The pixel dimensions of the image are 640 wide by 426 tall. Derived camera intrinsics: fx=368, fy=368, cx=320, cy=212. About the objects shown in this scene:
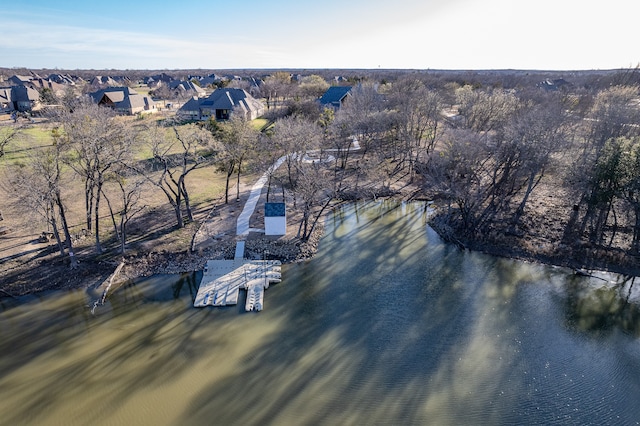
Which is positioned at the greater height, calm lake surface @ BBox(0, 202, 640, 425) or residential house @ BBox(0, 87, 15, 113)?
residential house @ BBox(0, 87, 15, 113)

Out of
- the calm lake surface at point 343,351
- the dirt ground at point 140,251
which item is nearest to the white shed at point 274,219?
the dirt ground at point 140,251

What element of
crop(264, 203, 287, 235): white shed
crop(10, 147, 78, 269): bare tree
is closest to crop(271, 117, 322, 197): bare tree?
crop(264, 203, 287, 235): white shed

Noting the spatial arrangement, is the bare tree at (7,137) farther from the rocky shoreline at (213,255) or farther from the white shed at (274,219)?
the white shed at (274,219)

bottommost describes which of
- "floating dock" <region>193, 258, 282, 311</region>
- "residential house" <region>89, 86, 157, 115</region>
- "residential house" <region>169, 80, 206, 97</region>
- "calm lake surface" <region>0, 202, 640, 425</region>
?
"calm lake surface" <region>0, 202, 640, 425</region>

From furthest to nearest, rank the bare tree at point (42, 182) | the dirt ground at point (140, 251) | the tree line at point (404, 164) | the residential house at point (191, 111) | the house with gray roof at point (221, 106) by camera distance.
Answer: the residential house at point (191, 111) → the house with gray roof at point (221, 106) → the tree line at point (404, 164) → the dirt ground at point (140, 251) → the bare tree at point (42, 182)

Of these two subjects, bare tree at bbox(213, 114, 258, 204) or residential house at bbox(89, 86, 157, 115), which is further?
residential house at bbox(89, 86, 157, 115)

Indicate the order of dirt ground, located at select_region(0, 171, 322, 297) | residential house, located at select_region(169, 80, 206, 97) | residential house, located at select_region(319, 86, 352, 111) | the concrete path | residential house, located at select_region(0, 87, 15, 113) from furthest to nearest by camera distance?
residential house, located at select_region(169, 80, 206, 97) → residential house, located at select_region(0, 87, 15, 113) → residential house, located at select_region(319, 86, 352, 111) → the concrete path → dirt ground, located at select_region(0, 171, 322, 297)

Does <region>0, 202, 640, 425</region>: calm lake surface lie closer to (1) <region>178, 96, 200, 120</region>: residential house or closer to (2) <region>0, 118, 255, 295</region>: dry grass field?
(2) <region>0, 118, 255, 295</region>: dry grass field

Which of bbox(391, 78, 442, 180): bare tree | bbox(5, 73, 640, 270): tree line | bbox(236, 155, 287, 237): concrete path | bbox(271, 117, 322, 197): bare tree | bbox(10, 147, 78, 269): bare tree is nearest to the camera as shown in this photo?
bbox(10, 147, 78, 269): bare tree
